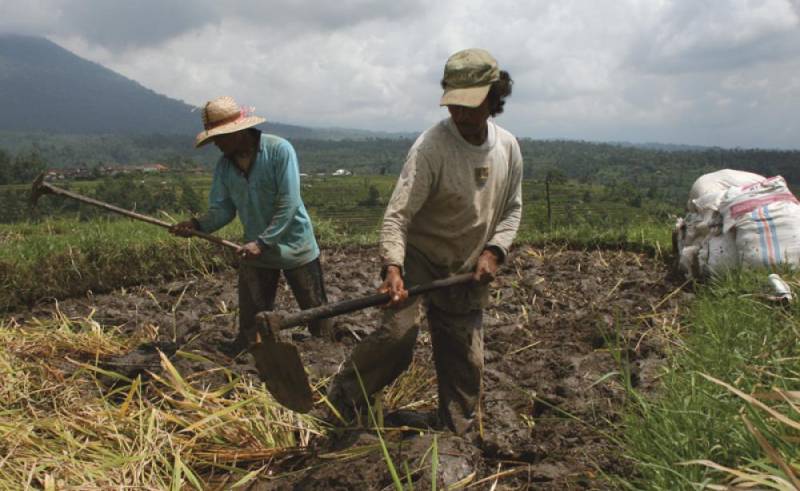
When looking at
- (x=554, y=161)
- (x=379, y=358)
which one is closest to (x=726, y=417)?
(x=379, y=358)

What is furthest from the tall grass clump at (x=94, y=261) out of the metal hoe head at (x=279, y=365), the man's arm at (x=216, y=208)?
the metal hoe head at (x=279, y=365)

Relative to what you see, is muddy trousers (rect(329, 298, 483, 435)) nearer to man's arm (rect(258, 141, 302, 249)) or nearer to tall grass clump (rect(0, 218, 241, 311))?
man's arm (rect(258, 141, 302, 249))

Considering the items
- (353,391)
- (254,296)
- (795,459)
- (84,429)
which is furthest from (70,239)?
(795,459)

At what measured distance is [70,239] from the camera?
572cm

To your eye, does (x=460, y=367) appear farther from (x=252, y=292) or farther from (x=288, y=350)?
(x=252, y=292)

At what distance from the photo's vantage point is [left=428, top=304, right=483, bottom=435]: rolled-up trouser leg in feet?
8.57

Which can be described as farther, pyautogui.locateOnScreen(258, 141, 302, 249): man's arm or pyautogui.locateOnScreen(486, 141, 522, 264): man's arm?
pyautogui.locateOnScreen(258, 141, 302, 249): man's arm

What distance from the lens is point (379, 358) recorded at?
2.47m

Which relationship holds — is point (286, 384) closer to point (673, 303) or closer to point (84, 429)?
point (84, 429)

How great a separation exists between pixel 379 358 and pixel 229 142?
5.30ft

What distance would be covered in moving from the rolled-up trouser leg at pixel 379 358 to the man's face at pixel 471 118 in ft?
2.31

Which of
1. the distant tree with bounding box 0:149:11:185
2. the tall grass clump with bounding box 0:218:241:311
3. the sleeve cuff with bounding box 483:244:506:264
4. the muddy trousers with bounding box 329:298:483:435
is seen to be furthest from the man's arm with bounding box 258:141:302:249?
the distant tree with bounding box 0:149:11:185

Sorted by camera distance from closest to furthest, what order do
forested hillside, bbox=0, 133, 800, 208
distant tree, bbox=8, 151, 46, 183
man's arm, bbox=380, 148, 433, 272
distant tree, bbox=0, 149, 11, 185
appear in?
1. man's arm, bbox=380, 148, 433, 272
2. distant tree, bbox=0, 149, 11, 185
3. distant tree, bbox=8, 151, 46, 183
4. forested hillside, bbox=0, 133, 800, 208

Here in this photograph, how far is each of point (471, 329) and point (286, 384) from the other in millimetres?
832
